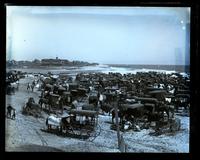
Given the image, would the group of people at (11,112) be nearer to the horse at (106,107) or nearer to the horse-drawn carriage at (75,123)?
the horse-drawn carriage at (75,123)

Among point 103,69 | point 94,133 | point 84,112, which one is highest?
point 103,69

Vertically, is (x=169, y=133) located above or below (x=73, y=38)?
below

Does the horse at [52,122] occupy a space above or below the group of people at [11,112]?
below

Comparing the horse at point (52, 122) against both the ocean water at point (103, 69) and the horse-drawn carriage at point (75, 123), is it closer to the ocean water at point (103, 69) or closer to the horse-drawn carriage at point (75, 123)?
the horse-drawn carriage at point (75, 123)

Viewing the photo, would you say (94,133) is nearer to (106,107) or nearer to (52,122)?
(106,107)

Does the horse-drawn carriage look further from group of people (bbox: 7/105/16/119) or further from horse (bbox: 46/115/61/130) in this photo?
group of people (bbox: 7/105/16/119)

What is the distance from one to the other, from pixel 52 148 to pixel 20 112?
0.35 meters

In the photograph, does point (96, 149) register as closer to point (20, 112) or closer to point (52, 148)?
point (52, 148)

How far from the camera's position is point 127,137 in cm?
230

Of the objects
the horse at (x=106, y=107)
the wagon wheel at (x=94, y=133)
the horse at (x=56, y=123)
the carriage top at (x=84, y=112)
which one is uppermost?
the horse at (x=106, y=107)

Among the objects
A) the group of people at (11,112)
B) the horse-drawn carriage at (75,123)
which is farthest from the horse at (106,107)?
the group of people at (11,112)
